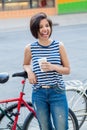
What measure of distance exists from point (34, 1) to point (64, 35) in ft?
31.0

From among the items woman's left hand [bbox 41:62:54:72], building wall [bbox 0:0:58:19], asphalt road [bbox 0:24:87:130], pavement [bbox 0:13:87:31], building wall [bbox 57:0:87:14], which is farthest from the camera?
building wall [bbox 57:0:87:14]

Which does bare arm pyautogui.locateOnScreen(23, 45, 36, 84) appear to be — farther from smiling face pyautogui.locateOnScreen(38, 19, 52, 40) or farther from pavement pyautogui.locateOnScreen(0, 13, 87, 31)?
pavement pyautogui.locateOnScreen(0, 13, 87, 31)

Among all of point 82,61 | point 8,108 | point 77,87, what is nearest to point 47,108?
point 8,108

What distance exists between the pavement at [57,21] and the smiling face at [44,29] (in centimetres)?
1594

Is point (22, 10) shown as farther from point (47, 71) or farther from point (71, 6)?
point (47, 71)

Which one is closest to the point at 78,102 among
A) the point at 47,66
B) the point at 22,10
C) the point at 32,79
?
the point at 32,79

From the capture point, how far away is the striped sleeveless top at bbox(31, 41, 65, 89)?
13.7ft

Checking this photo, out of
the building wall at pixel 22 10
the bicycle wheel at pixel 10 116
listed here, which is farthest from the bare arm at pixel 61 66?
the building wall at pixel 22 10

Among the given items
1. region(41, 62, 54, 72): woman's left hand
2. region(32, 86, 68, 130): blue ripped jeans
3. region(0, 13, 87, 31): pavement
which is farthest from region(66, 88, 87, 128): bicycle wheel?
region(0, 13, 87, 31): pavement

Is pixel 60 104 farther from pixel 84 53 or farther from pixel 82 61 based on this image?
pixel 84 53

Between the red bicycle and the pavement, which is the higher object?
the red bicycle

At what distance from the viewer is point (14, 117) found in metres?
4.78

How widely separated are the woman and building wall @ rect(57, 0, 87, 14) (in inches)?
849

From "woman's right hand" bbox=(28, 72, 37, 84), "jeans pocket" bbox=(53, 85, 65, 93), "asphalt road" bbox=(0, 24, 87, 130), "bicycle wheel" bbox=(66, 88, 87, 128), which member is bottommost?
"asphalt road" bbox=(0, 24, 87, 130)
